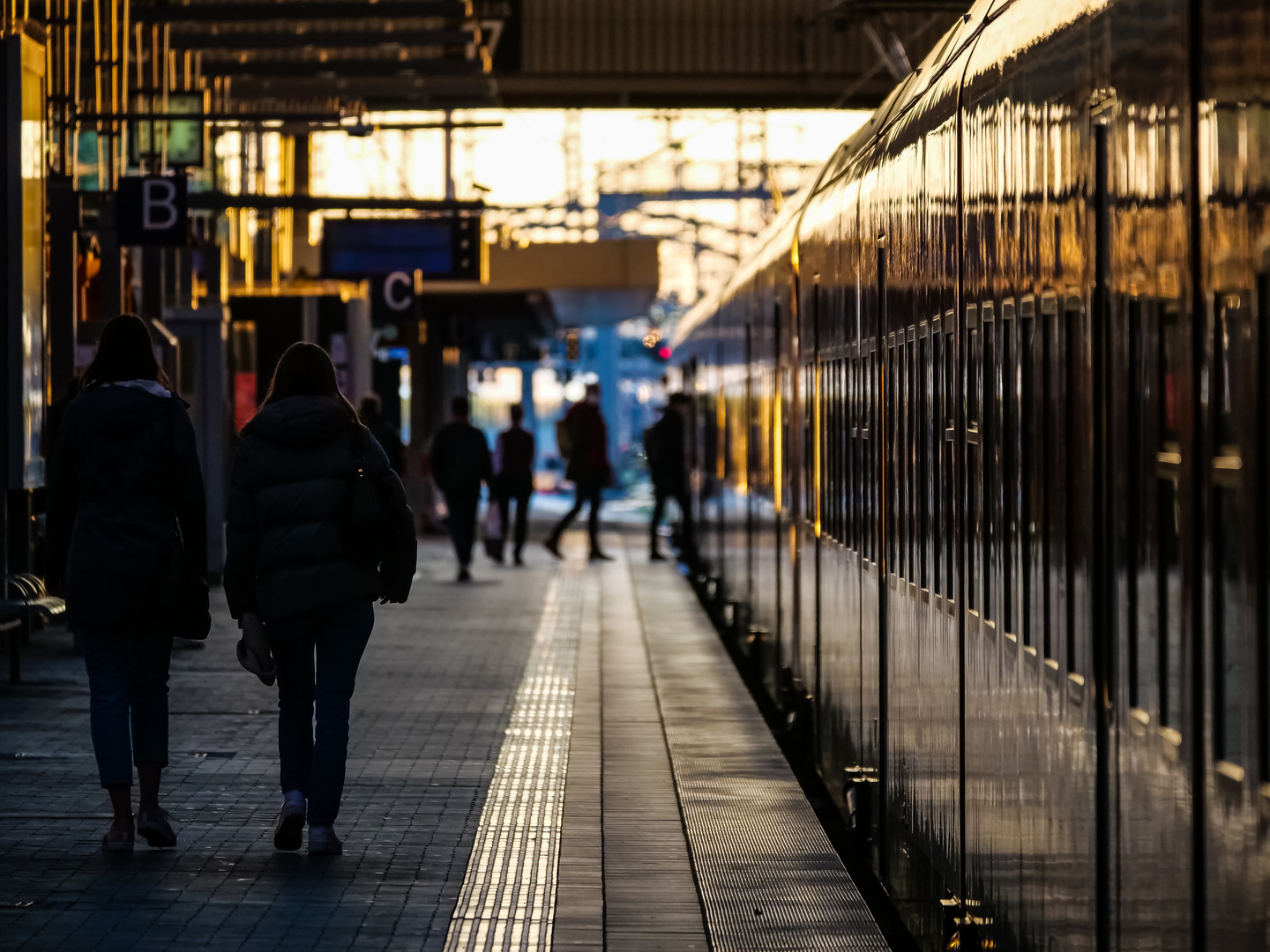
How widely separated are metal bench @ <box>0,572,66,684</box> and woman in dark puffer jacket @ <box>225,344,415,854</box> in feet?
13.5

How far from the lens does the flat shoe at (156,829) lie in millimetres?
6633

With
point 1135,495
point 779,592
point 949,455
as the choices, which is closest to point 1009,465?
point 949,455

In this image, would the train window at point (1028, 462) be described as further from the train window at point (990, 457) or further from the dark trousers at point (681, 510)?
the dark trousers at point (681, 510)

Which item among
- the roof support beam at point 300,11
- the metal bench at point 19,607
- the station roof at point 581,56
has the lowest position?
the metal bench at point 19,607

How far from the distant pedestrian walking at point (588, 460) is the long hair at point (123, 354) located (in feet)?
54.7

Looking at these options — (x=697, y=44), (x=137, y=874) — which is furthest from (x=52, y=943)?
(x=697, y=44)

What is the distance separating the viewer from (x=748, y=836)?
726 cm

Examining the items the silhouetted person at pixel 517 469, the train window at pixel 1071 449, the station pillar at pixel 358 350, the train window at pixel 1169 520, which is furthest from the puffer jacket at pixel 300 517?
the silhouetted person at pixel 517 469

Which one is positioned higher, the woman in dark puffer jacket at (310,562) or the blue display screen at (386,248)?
the blue display screen at (386,248)

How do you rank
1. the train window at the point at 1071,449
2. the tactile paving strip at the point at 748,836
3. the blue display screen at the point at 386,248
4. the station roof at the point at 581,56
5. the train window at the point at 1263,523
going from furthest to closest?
the blue display screen at the point at 386,248, the station roof at the point at 581,56, the tactile paving strip at the point at 748,836, the train window at the point at 1071,449, the train window at the point at 1263,523

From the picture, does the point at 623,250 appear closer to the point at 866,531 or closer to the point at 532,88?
the point at 532,88

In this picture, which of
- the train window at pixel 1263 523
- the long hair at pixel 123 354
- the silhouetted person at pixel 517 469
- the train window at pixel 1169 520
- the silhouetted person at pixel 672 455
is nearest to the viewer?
the train window at pixel 1263 523

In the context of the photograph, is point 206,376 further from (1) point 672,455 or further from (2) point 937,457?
(2) point 937,457

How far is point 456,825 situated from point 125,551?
1.49m
